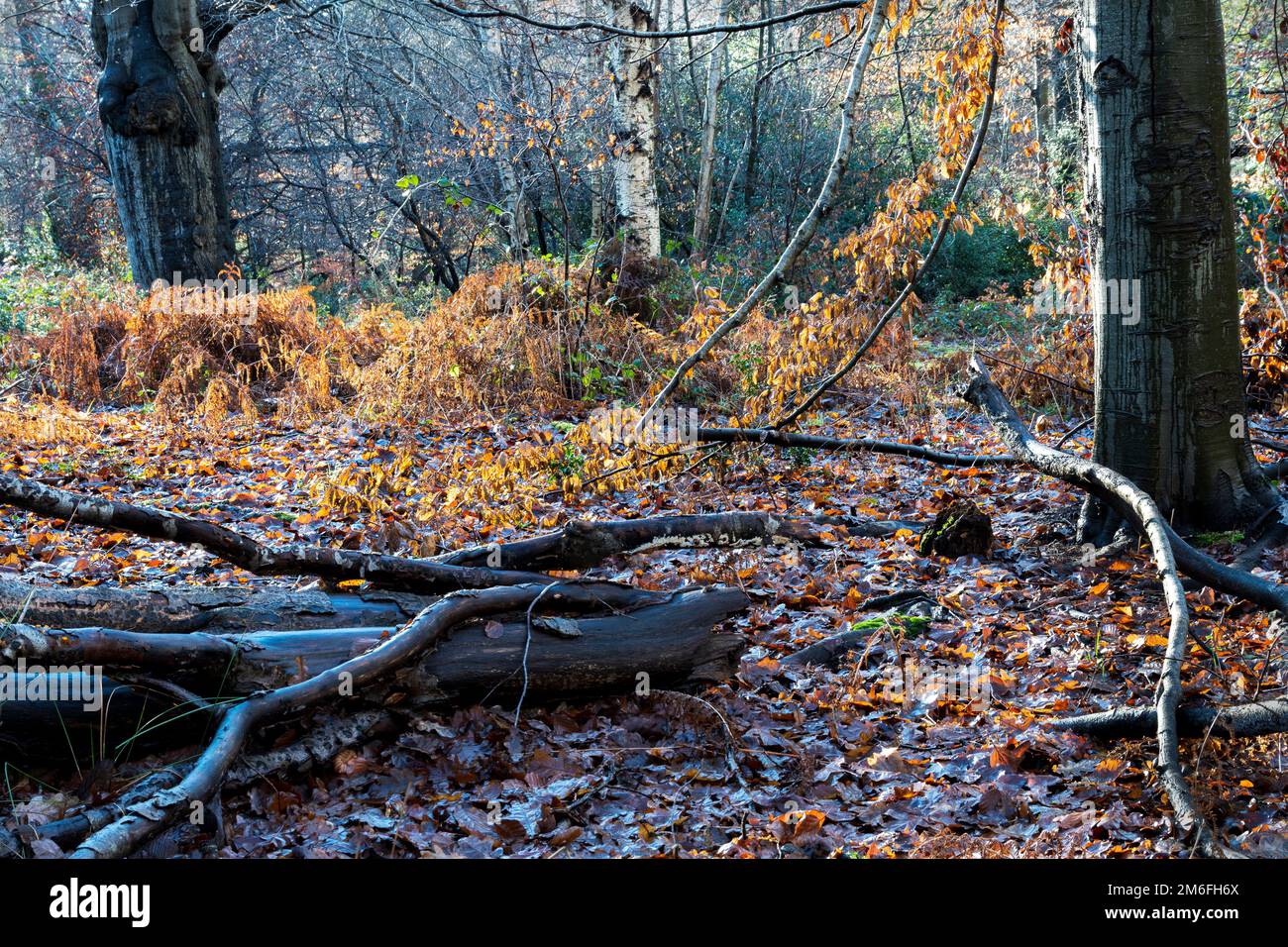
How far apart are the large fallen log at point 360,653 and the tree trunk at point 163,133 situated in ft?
31.9

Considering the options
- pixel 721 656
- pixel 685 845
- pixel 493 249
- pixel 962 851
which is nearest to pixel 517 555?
pixel 721 656

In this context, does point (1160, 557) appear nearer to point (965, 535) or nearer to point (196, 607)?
point (965, 535)

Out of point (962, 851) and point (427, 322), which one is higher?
point (427, 322)

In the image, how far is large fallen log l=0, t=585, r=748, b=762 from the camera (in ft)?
9.61

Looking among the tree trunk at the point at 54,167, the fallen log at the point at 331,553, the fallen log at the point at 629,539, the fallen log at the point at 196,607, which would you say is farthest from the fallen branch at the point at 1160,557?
the tree trunk at the point at 54,167

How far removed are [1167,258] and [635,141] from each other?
330 inches

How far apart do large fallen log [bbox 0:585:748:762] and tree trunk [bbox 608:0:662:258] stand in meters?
8.61

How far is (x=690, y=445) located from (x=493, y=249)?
13614 millimetres

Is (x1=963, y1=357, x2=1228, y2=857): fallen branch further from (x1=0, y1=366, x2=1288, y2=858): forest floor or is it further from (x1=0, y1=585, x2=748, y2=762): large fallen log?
(x1=0, y1=585, x2=748, y2=762): large fallen log

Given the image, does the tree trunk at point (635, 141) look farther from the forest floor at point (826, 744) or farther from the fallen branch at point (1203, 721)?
the fallen branch at point (1203, 721)

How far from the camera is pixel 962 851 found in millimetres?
2781

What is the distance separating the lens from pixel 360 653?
338 cm

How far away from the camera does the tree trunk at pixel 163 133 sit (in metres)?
11.2
